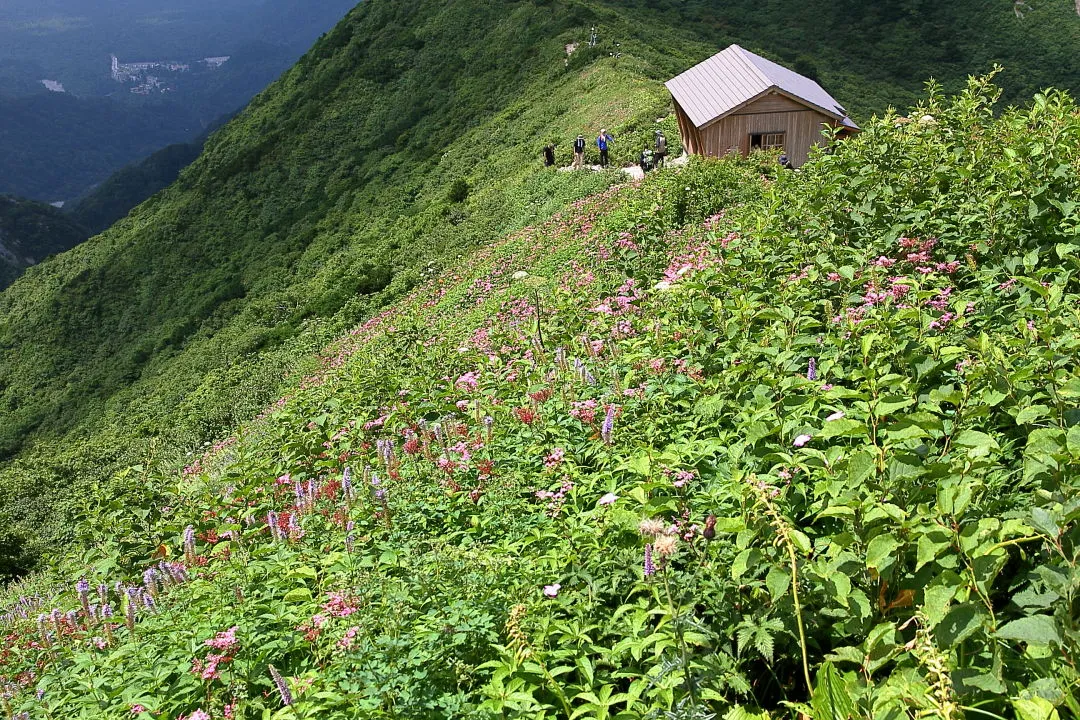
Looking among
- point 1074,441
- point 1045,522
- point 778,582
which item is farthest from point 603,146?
point 1045,522

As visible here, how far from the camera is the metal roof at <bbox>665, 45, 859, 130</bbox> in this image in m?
21.4

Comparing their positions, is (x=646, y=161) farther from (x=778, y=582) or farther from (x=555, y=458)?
(x=778, y=582)

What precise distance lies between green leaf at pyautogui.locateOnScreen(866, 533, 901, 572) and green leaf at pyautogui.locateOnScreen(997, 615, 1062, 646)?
439 mm

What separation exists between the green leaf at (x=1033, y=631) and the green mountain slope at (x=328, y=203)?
744 inches

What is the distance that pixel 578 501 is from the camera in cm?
465

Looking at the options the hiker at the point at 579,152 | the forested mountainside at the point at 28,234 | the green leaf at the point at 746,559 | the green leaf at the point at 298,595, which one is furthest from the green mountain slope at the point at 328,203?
the forested mountainside at the point at 28,234

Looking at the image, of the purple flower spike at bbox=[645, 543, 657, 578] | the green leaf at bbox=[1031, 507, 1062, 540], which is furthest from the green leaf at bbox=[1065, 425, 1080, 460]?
the purple flower spike at bbox=[645, 543, 657, 578]

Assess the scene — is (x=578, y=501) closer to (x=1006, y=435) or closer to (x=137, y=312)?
(x=1006, y=435)

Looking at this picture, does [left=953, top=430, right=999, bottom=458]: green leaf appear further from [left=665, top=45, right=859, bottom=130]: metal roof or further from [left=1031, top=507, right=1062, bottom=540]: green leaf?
[left=665, top=45, right=859, bottom=130]: metal roof

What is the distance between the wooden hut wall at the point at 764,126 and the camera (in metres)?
21.5

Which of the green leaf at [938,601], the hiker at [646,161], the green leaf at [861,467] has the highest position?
the hiker at [646,161]

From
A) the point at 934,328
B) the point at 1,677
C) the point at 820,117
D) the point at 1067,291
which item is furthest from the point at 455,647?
the point at 820,117

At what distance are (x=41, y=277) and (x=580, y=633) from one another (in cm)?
6478

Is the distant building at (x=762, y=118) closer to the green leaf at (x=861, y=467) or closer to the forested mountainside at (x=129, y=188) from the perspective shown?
the green leaf at (x=861, y=467)
